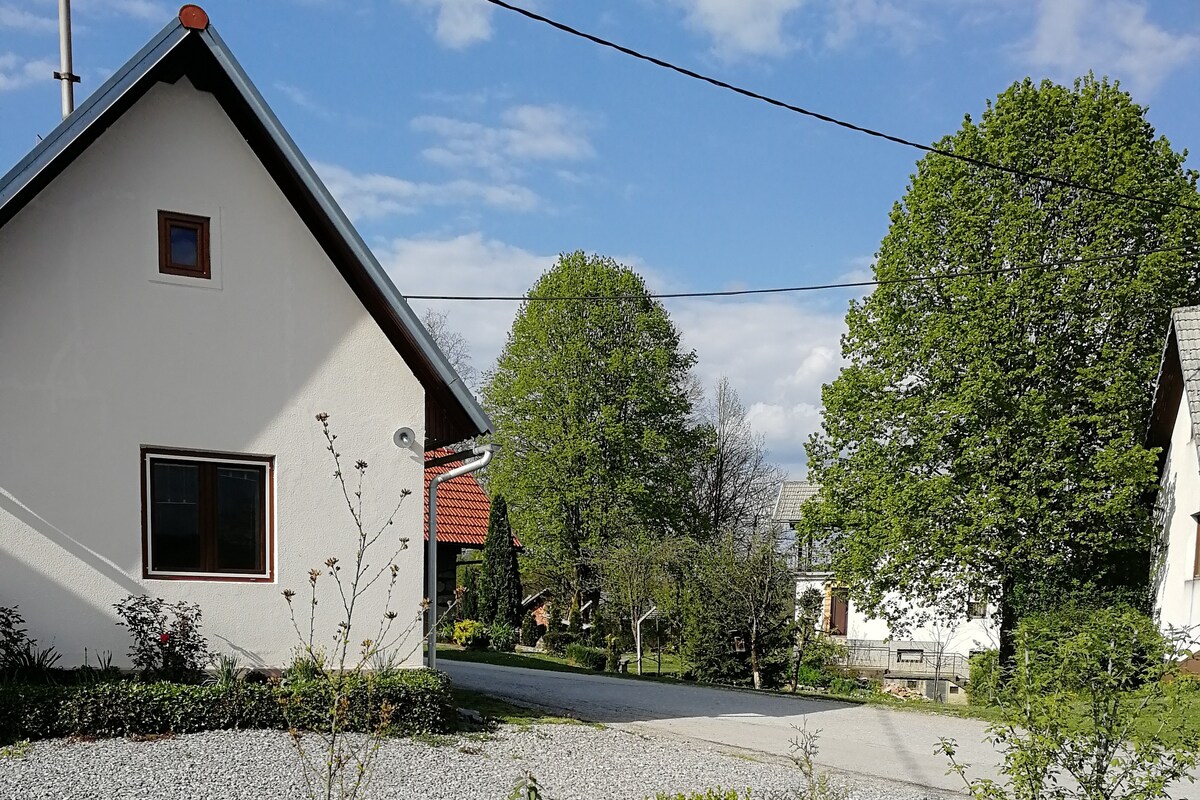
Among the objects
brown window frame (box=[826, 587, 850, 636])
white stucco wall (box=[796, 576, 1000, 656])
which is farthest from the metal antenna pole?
brown window frame (box=[826, 587, 850, 636])

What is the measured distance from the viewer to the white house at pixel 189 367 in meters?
9.09

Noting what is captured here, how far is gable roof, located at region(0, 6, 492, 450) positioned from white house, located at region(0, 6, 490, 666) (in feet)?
0.08

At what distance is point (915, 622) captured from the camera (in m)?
21.7

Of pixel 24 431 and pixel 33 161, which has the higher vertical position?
pixel 33 161

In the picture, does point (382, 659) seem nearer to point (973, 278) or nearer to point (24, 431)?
point (24, 431)

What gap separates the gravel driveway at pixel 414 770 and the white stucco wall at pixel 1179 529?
11.1m

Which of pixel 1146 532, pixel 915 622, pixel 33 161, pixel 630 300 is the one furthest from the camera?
pixel 630 300

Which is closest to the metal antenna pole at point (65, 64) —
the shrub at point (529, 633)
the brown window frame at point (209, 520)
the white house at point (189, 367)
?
the white house at point (189, 367)

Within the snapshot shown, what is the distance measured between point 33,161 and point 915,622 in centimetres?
1882

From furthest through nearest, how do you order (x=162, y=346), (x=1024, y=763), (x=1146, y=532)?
(x=1146, y=532) → (x=162, y=346) → (x=1024, y=763)

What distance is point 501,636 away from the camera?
83.9ft

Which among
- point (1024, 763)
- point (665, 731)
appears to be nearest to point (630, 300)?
point (665, 731)

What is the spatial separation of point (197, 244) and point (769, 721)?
28.4 feet

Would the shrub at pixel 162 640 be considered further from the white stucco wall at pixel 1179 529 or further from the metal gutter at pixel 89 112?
the white stucco wall at pixel 1179 529
